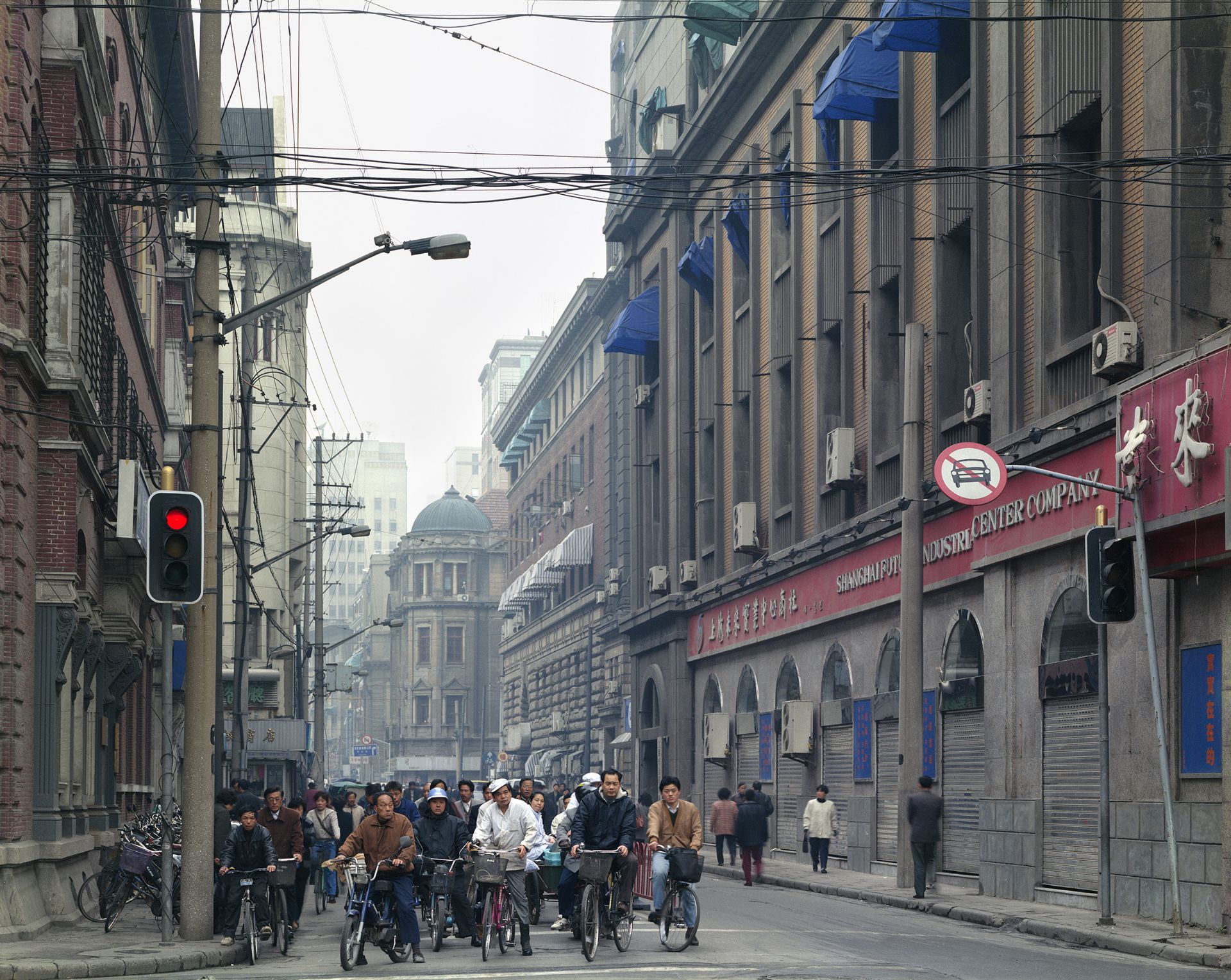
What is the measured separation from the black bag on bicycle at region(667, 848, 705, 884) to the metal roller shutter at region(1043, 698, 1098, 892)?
7.54 m

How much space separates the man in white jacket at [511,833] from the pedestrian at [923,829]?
8489mm

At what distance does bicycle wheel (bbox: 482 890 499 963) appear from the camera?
54.1 ft

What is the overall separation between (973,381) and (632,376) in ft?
98.5

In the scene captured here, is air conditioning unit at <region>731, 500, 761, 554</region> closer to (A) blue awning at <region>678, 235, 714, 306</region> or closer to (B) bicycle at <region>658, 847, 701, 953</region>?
(A) blue awning at <region>678, 235, 714, 306</region>

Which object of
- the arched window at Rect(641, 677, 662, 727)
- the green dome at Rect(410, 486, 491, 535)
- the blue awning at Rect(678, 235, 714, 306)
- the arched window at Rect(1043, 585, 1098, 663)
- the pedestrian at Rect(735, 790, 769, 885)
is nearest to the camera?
the arched window at Rect(1043, 585, 1098, 663)

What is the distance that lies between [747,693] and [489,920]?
26.3 m

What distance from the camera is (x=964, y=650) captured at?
28.5 m

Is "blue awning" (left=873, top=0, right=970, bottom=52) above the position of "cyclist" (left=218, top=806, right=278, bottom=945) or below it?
above

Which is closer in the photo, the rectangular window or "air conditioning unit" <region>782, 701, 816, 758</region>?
"air conditioning unit" <region>782, 701, 816, 758</region>

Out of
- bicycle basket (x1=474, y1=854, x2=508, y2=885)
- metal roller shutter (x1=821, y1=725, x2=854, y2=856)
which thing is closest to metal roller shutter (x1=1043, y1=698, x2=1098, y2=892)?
bicycle basket (x1=474, y1=854, x2=508, y2=885)

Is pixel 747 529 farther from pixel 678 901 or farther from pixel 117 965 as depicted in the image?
pixel 117 965

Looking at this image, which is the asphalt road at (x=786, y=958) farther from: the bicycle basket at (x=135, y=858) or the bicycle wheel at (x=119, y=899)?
the bicycle wheel at (x=119, y=899)

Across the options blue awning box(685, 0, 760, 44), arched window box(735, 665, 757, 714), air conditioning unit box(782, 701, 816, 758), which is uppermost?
blue awning box(685, 0, 760, 44)

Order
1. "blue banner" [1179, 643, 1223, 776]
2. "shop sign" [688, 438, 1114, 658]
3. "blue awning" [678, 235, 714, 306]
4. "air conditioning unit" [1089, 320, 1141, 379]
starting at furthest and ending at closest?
1. "blue awning" [678, 235, 714, 306]
2. "shop sign" [688, 438, 1114, 658]
3. "air conditioning unit" [1089, 320, 1141, 379]
4. "blue banner" [1179, 643, 1223, 776]
